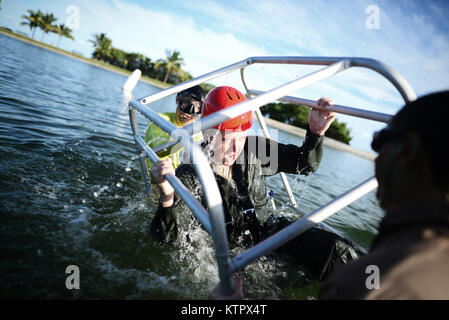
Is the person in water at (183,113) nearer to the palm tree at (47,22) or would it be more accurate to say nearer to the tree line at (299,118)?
the tree line at (299,118)

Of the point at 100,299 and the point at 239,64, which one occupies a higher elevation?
the point at 239,64

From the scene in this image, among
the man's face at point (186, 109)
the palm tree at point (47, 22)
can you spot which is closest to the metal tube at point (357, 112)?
the man's face at point (186, 109)

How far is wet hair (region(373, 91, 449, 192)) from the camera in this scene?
2.53 feet

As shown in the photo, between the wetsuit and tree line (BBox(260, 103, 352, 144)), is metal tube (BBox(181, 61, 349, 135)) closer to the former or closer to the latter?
the wetsuit

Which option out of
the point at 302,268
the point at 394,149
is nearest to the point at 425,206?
the point at 394,149

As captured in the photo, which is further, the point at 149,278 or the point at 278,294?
the point at 278,294

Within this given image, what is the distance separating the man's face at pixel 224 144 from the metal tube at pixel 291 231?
1.14 m

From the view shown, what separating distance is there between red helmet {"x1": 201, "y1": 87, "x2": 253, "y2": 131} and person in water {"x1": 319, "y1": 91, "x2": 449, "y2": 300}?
1.44 m

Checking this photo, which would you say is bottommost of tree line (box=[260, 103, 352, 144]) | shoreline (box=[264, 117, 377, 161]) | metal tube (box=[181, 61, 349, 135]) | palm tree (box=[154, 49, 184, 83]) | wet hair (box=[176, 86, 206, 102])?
metal tube (box=[181, 61, 349, 135])

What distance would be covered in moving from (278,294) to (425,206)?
6.50 ft

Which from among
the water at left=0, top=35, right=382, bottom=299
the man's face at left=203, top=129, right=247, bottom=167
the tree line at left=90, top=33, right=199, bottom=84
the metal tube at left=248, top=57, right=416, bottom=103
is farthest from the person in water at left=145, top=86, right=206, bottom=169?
the tree line at left=90, top=33, right=199, bottom=84
